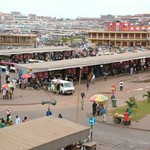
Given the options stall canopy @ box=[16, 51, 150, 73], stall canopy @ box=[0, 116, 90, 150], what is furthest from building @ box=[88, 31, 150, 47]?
stall canopy @ box=[0, 116, 90, 150]

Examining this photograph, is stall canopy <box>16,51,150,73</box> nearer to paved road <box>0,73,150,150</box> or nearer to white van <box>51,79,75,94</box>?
paved road <box>0,73,150,150</box>

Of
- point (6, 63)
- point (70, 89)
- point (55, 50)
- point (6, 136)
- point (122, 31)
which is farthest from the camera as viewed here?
point (122, 31)

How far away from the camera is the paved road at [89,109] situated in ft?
71.2

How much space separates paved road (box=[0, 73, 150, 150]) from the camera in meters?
21.7

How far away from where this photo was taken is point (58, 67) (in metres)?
41.0

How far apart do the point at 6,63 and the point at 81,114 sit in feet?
88.2

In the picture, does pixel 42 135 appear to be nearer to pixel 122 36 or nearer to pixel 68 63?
pixel 68 63

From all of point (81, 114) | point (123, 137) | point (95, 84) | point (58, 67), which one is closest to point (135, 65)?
point (95, 84)

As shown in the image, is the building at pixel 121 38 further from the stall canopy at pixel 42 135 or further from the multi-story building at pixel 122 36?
the stall canopy at pixel 42 135

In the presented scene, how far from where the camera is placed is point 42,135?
15.7 m

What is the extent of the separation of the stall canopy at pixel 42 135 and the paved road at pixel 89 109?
4.26m

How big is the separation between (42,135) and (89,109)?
48.2 feet

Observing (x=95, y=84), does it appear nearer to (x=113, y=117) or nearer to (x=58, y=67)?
(x=58, y=67)

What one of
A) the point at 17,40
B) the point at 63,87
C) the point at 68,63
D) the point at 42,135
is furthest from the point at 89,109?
the point at 17,40
